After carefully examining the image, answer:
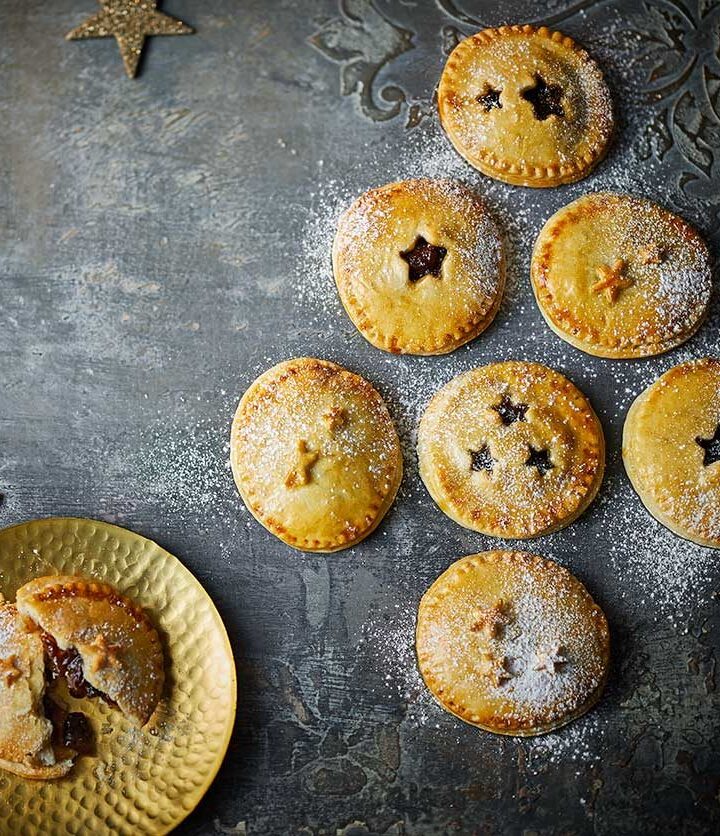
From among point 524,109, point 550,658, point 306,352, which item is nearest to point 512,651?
point 550,658

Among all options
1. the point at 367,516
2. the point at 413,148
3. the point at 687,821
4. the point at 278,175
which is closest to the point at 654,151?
the point at 413,148

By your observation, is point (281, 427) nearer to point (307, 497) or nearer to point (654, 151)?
point (307, 497)

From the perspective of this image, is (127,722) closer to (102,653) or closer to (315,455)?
(102,653)

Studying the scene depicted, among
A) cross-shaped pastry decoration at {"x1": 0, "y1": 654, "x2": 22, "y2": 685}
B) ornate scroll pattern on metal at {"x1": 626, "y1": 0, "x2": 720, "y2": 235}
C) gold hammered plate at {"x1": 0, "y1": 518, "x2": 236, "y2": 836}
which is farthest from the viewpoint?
ornate scroll pattern on metal at {"x1": 626, "y1": 0, "x2": 720, "y2": 235}

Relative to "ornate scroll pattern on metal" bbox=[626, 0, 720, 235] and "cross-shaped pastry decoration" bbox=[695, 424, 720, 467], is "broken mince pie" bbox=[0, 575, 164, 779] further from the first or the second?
"ornate scroll pattern on metal" bbox=[626, 0, 720, 235]

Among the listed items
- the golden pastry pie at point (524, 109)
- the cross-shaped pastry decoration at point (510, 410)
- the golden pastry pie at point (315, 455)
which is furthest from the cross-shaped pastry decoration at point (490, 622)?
the golden pastry pie at point (524, 109)

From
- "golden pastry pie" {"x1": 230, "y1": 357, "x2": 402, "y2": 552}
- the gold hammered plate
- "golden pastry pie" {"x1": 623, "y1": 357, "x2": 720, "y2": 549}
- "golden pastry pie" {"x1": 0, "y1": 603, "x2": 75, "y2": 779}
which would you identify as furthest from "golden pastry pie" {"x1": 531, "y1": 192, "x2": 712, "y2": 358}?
"golden pastry pie" {"x1": 0, "y1": 603, "x2": 75, "y2": 779}
